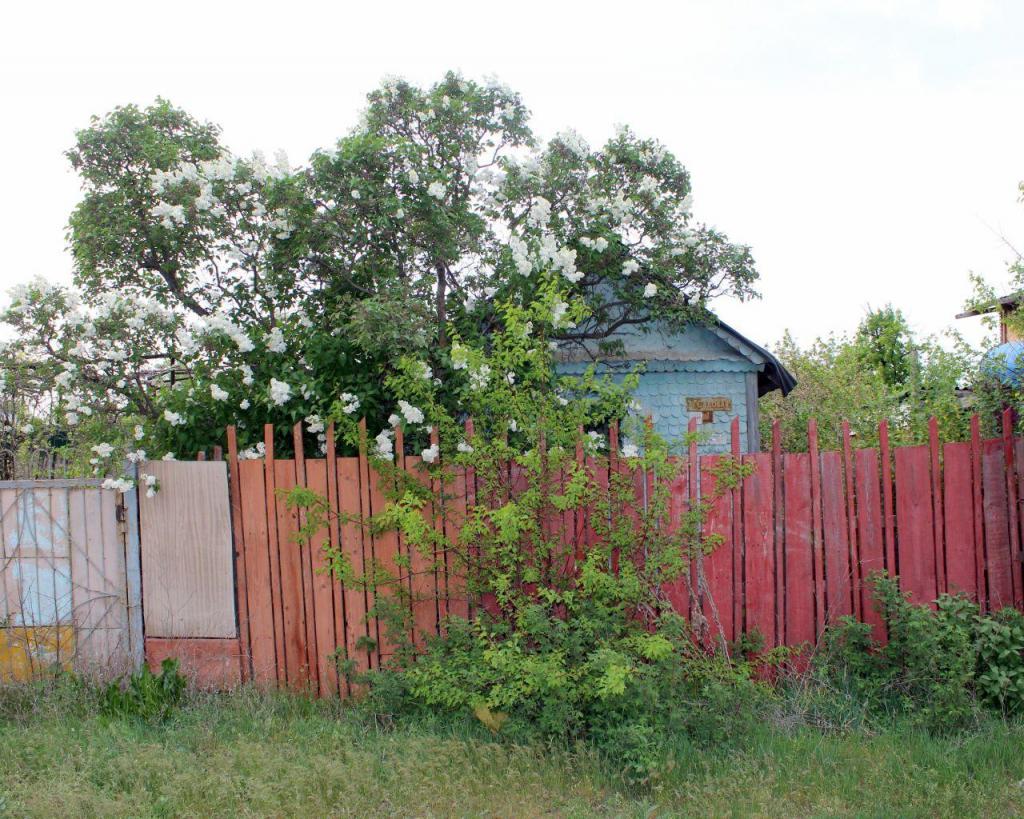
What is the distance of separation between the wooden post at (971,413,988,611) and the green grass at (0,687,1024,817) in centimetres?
102

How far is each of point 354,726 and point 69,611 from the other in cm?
235

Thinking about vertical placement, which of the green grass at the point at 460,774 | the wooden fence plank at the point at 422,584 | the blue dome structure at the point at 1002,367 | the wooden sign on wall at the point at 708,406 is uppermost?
the blue dome structure at the point at 1002,367

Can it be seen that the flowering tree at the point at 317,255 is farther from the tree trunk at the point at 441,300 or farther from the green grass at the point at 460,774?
the green grass at the point at 460,774

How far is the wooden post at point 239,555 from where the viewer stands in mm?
5984

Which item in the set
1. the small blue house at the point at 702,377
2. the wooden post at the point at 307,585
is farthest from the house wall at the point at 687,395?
the wooden post at the point at 307,585

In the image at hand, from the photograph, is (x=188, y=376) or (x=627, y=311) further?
(x=627, y=311)

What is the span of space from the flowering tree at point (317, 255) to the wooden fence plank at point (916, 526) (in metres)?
2.44

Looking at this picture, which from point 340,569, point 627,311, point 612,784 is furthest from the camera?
point 627,311

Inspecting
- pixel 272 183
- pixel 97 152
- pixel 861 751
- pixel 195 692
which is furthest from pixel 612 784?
pixel 97 152

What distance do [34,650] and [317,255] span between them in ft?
12.1

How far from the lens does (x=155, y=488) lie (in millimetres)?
6066

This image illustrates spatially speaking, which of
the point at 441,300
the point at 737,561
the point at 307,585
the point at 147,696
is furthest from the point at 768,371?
the point at 147,696

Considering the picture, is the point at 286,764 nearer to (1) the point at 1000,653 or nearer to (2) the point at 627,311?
(1) the point at 1000,653

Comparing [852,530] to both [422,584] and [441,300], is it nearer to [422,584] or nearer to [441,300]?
[422,584]
